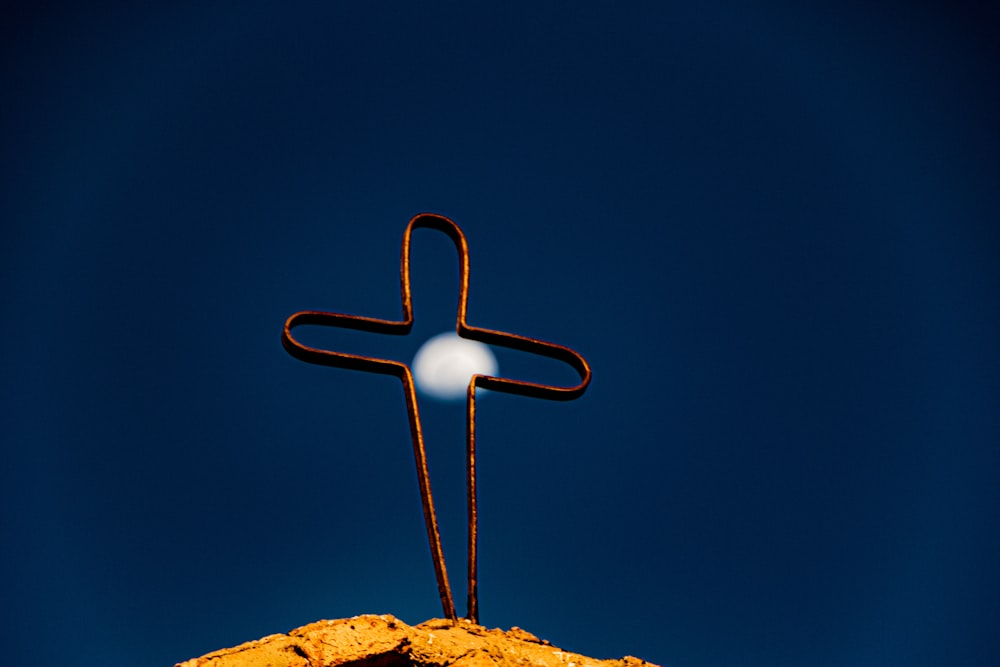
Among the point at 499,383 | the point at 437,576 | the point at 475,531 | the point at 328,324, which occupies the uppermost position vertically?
the point at 328,324

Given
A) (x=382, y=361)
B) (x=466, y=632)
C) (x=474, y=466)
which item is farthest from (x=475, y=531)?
(x=382, y=361)

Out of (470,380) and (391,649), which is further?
(470,380)

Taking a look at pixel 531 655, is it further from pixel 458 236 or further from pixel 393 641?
pixel 458 236

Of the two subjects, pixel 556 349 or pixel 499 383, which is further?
pixel 556 349

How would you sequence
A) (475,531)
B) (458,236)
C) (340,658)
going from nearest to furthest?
(340,658) < (475,531) < (458,236)

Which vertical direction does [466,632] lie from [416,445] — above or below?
below

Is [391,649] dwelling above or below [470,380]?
below
